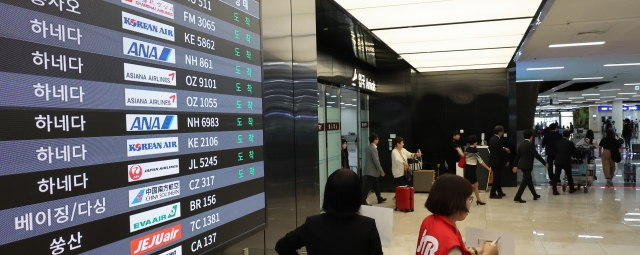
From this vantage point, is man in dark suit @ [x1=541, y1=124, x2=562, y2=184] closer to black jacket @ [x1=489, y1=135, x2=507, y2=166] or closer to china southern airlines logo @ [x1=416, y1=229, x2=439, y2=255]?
black jacket @ [x1=489, y1=135, x2=507, y2=166]

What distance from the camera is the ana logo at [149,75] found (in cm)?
182

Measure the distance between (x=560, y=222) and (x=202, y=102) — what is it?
25.3 feet

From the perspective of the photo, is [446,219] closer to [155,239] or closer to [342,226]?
[342,226]

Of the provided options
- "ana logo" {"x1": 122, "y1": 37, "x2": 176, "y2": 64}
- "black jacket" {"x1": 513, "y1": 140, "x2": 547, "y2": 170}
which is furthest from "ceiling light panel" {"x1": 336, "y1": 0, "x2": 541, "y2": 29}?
"black jacket" {"x1": 513, "y1": 140, "x2": 547, "y2": 170}

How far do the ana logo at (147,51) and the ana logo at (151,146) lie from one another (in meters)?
0.34

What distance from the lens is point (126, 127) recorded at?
180 centimetres

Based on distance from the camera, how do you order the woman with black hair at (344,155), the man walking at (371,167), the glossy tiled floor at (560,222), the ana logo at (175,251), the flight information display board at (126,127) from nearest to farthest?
the flight information display board at (126,127)
the ana logo at (175,251)
the glossy tiled floor at (560,222)
the man walking at (371,167)
the woman with black hair at (344,155)

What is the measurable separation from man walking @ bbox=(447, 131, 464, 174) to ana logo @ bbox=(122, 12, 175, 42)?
35.6 feet

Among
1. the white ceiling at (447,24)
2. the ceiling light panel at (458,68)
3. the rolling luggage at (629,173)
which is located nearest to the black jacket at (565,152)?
the ceiling light panel at (458,68)

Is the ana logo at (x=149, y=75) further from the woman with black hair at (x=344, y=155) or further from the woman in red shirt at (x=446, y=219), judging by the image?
the woman with black hair at (x=344, y=155)

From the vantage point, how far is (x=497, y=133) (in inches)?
426

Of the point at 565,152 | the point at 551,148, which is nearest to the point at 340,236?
the point at 565,152

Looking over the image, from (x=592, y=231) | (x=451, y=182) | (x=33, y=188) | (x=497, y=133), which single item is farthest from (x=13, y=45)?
(x=497, y=133)

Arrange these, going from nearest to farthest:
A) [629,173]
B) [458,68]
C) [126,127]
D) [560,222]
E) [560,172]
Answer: [126,127]
[560,222]
[560,172]
[629,173]
[458,68]
